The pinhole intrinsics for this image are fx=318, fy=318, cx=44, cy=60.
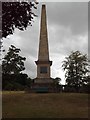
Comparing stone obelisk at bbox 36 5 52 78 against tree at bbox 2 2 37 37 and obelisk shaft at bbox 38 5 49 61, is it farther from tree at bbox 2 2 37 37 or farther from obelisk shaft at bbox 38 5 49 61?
tree at bbox 2 2 37 37

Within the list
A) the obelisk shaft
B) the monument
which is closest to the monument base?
the monument

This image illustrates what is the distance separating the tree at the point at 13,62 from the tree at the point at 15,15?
53137 millimetres

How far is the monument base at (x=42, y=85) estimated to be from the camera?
3803 centimetres

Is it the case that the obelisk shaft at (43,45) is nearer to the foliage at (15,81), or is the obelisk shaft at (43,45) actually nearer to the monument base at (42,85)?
the monument base at (42,85)

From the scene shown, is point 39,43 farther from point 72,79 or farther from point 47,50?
point 72,79

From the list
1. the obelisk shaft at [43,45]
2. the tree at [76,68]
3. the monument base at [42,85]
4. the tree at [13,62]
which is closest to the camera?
the monument base at [42,85]

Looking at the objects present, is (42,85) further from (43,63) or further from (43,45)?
(43,45)

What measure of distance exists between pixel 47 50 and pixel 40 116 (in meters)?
26.2

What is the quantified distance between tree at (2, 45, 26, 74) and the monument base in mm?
26710

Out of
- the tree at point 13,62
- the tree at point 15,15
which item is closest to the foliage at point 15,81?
the tree at point 13,62

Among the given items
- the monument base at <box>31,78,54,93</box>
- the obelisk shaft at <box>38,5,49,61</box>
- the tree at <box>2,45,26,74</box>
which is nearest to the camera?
the monument base at <box>31,78,54,93</box>

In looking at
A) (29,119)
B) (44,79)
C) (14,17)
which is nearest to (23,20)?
(14,17)

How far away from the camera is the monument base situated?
38.0 m

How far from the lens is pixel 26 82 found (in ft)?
237
